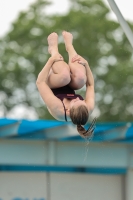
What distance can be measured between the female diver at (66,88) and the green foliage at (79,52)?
778 inches

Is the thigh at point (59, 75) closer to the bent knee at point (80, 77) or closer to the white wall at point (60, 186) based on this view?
the bent knee at point (80, 77)

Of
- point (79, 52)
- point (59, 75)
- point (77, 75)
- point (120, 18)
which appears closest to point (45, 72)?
point (59, 75)

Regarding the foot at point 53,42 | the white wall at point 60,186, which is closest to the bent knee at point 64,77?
the foot at point 53,42

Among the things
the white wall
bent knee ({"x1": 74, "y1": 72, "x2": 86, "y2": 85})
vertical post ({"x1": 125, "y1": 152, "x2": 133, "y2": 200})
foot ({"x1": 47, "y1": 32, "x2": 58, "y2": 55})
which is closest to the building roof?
vertical post ({"x1": 125, "y1": 152, "x2": 133, "y2": 200})

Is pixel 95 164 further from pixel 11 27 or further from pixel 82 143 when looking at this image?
pixel 11 27

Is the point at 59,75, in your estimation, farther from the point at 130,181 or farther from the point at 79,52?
the point at 79,52

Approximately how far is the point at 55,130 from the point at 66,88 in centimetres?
543

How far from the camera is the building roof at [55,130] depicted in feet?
44.9

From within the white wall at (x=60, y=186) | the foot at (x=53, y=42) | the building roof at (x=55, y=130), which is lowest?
the white wall at (x=60, y=186)

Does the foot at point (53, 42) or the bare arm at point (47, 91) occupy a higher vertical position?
the foot at point (53, 42)

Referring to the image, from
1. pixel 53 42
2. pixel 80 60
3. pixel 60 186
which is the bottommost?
pixel 60 186

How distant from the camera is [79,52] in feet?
98.3

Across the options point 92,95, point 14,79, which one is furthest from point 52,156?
point 14,79

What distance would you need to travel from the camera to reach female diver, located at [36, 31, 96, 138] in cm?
835
